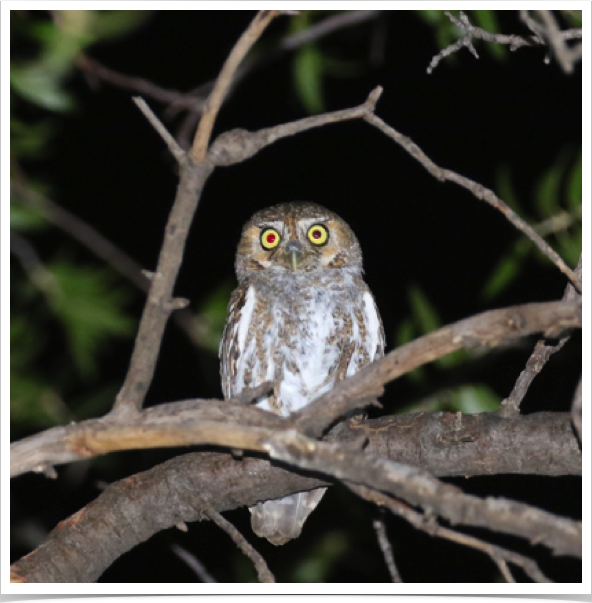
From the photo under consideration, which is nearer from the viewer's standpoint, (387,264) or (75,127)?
(75,127)

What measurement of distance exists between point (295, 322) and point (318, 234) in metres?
0.48

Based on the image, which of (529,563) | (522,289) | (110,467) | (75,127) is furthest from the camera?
(522,289)

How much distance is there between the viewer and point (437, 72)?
4242mm

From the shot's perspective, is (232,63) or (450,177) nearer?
(232,63)

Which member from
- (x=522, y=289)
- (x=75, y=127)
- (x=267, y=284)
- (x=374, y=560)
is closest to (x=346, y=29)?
(x=267, y=284)

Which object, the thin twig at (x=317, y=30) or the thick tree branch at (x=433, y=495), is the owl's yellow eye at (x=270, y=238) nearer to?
the thin twig at (x=317, y=30)

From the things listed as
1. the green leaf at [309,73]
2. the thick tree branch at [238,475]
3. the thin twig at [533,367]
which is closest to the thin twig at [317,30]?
the green leaf at [309,73]

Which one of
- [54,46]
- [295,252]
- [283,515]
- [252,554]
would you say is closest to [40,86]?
[54,46]

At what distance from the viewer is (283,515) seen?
296cm

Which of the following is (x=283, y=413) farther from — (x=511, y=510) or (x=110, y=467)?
(x=511, y=510)

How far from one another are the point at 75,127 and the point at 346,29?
5.64 feet

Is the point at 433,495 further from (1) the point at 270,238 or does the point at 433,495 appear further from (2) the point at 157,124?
(1) the point at 270,238

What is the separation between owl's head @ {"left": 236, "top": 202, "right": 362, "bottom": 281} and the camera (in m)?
3.00

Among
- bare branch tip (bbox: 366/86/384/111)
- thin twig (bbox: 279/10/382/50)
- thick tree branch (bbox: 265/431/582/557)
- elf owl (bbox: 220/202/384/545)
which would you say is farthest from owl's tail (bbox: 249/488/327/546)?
bare branch tip (bbox: 366/86/384/111)
